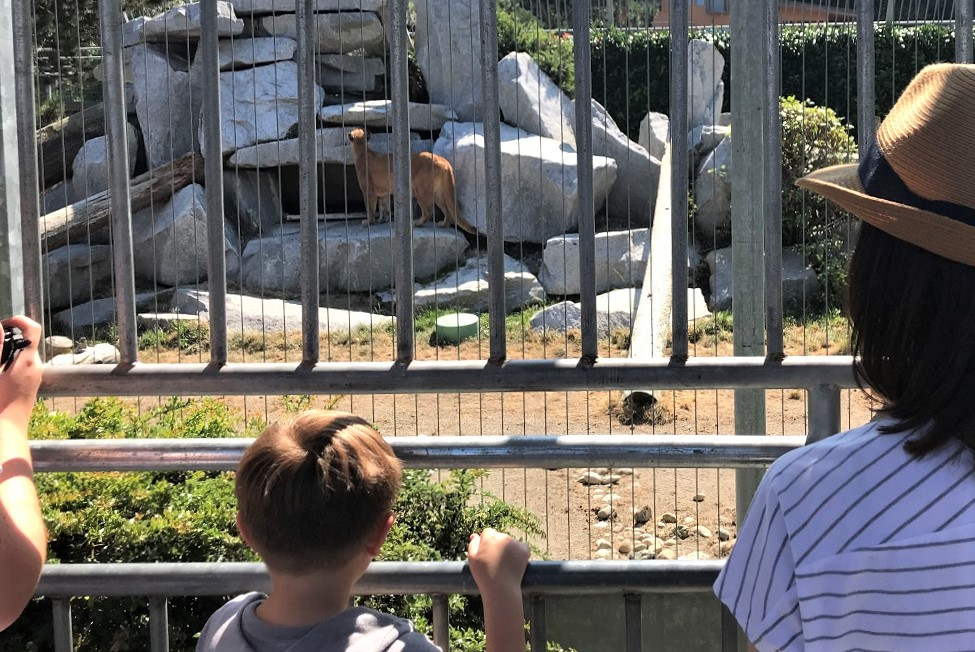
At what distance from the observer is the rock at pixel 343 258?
8941 mm

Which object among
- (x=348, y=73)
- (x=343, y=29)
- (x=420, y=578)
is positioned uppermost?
(x=343, y=29)

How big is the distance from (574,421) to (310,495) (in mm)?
7488

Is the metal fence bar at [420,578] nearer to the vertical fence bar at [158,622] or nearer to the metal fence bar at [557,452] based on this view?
the vertical fence bar at [158,622]

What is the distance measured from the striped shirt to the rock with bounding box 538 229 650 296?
7479mm

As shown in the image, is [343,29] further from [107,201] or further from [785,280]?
[785,280]

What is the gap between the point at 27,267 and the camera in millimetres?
2215

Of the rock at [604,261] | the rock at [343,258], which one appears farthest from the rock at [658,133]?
the rock at [343,258]

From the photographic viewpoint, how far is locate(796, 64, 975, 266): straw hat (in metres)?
1.17

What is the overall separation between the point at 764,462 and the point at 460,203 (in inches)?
430

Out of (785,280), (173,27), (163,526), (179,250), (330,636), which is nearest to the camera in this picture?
(330,636)

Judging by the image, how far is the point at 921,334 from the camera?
4.00 ft

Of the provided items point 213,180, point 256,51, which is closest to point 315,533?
point 213,180

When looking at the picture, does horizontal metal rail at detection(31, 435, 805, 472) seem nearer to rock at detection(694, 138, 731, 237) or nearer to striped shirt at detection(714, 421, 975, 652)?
striped shirt at detection(714, 421, 975, 652)

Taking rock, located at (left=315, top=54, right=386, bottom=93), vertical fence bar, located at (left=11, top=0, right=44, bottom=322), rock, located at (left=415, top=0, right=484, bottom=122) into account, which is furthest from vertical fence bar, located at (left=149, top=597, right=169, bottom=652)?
rock, located at (left=315, top=54, right=386, bottom=93)
